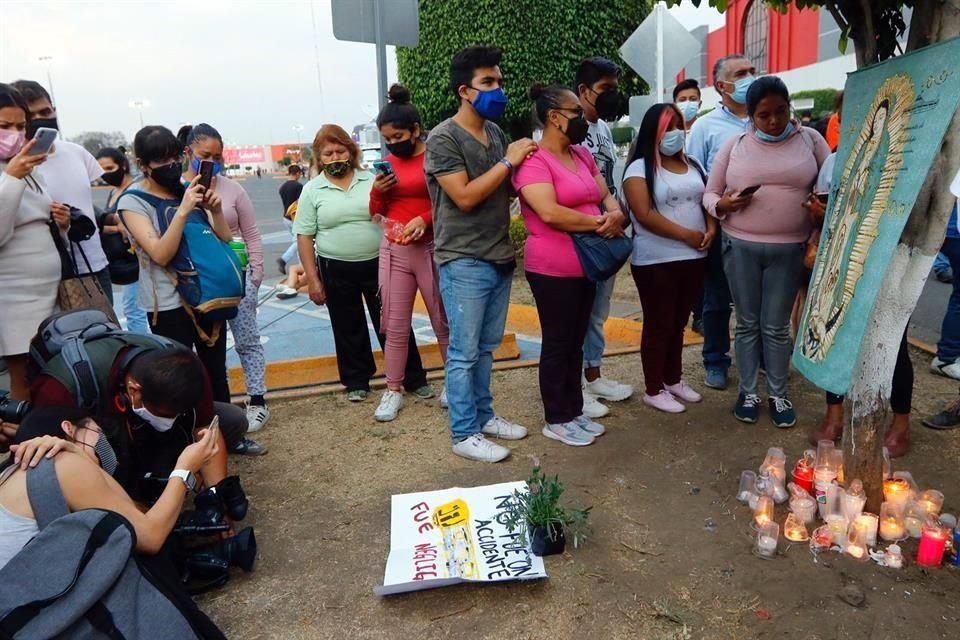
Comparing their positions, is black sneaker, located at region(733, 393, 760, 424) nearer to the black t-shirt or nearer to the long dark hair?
the long dark hair

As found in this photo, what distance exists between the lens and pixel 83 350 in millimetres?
2467

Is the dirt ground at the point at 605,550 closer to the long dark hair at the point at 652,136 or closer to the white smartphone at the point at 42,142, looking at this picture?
the long dark hair at the point at 652,136

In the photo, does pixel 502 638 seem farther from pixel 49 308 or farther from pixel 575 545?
pixel 49 308

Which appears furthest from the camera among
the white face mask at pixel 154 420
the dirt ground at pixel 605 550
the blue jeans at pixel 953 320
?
the blue jeans at pixel 953 320

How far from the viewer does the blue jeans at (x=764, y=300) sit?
11.7ft

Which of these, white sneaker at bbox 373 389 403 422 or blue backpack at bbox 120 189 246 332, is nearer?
blue backpack at bbox 120 189 246 332

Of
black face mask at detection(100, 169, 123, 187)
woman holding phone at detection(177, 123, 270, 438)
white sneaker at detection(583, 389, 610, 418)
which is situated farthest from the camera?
black face mask at detection(100, 169, 123, 187)

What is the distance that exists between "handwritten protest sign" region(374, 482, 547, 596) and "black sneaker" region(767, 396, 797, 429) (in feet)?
5.40

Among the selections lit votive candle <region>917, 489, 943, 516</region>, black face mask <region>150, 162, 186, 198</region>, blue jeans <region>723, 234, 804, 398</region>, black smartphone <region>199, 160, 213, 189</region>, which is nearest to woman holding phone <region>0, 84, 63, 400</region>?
black face mask <region>150, 162, 186, 198</region>

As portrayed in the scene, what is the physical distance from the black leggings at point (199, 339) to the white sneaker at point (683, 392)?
262cm

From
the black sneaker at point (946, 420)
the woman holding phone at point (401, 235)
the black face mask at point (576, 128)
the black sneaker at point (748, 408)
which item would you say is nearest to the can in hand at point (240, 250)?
the woman holding phone at point (401, 235)

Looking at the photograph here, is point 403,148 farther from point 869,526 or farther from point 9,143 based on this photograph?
point 869,526

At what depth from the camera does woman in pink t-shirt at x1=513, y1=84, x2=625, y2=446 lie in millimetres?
3316

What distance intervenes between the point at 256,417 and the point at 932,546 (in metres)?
3.48
